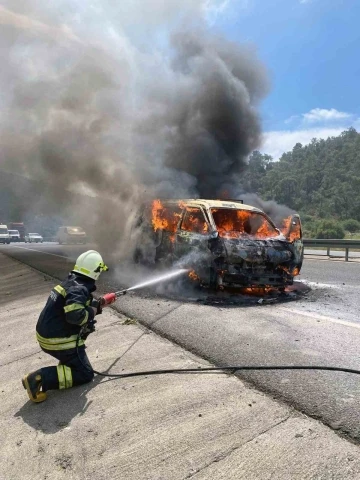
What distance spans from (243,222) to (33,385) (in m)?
5.58

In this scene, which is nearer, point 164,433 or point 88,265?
point 164,433

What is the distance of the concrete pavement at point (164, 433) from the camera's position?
2281 mm

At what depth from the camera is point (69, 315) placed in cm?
332

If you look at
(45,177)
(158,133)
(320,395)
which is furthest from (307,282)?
(45,177)

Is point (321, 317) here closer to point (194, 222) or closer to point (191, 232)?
point (191, 232)

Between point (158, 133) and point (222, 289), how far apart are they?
11158 mm

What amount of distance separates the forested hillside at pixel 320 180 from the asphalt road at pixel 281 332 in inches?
1724

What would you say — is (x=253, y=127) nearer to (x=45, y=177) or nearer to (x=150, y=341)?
(x=45, y=177)

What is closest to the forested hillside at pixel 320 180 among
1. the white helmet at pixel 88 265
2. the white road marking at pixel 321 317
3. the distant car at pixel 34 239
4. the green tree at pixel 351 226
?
the green tree at pixel 351 226

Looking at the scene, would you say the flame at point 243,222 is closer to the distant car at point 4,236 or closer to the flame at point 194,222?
the flame at point 194,222

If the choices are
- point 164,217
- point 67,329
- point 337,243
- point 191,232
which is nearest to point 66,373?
point 67,329

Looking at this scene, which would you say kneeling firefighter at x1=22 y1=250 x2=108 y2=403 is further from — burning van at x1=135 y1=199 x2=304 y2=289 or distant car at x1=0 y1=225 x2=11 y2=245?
distant car at x1=0 y1=225 x2=11 y2=245

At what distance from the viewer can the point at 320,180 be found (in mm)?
87500

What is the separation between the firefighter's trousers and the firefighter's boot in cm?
4
